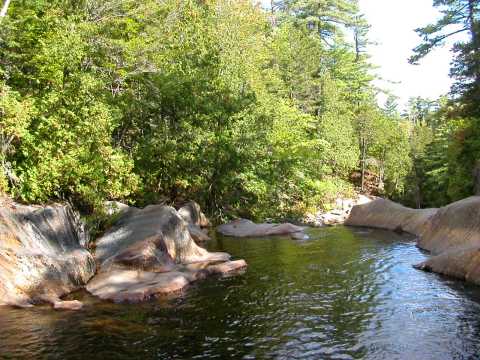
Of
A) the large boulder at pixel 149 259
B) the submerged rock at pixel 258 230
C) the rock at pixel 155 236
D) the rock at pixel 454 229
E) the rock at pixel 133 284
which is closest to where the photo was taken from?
the rock at pixel 133 284

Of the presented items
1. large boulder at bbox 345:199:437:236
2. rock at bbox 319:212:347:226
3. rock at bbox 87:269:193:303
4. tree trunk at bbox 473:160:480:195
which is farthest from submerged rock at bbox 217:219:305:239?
tree trunk at bbox 473:160:480:195

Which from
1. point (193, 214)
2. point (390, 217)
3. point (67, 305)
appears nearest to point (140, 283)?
point (67, 305)

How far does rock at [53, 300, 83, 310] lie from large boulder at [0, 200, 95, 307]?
66mm

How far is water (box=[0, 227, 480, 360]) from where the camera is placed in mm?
8859

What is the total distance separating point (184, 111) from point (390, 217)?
13303 millimetres

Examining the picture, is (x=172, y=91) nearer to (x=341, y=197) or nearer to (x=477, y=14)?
(x=477, y=14)

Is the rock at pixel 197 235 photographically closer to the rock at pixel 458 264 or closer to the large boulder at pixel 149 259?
the large boulder at pixel 149 259

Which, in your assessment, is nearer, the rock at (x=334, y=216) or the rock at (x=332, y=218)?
the rock at (x=334, y=216)

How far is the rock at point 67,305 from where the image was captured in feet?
38.1

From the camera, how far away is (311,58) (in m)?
48.5

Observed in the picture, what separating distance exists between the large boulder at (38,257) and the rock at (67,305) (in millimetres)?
66

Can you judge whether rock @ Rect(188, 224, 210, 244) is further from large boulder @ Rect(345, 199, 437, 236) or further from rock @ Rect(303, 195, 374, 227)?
rock @ Rect(303, 195, 374, 227)

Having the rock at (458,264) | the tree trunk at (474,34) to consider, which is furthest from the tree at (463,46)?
the rock at (458,264)

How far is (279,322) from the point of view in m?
10.5
